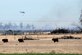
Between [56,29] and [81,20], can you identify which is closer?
[81,20]

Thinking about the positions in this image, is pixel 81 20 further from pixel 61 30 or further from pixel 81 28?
pixel 61 30

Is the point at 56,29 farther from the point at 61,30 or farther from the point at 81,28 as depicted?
the point at 81,28

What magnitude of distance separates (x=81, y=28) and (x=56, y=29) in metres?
22.6

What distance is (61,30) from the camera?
148 meters

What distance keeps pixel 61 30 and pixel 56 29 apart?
2.10 m

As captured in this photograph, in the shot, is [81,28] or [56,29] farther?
[56,29]

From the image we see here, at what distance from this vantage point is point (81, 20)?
116 metres

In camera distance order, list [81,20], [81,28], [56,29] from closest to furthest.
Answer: [81,20]
[81,28]
[56,29]

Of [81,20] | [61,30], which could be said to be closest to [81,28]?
[81,20]

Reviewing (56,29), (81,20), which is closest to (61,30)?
(56,29)

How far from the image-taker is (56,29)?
5832 inches

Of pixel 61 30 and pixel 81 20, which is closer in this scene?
pixel 81 20

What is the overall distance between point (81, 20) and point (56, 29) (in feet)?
107

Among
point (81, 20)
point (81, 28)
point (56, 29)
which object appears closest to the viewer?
point (81, 20)
